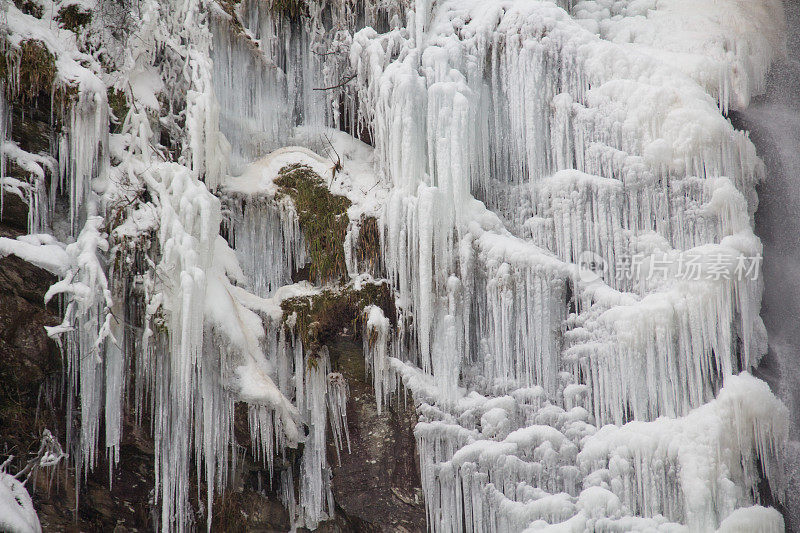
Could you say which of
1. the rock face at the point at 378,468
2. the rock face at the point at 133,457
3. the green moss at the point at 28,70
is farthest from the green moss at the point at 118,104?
the rock face at the point at 378,468

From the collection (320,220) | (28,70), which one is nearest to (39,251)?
(28,70)

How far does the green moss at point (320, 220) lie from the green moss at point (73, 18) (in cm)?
213

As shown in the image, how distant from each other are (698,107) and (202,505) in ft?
18.8

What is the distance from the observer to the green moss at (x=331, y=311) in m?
6.25

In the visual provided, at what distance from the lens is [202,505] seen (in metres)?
6.30

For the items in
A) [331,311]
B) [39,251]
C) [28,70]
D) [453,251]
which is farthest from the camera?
[331,311]

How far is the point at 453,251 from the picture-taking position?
6.18 meters

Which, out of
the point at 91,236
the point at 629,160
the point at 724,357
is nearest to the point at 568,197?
the point at 629,160

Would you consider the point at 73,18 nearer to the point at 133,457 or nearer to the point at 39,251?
the point at 39,251

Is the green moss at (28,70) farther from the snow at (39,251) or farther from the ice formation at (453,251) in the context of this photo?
the snow at (39,251)

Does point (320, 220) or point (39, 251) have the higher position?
point (320, 220)

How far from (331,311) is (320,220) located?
903 millimetres

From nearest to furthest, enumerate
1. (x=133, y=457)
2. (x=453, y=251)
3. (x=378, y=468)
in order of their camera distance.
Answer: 1. (x=133, y=457)
2. (x=453, y=251)
3. (x=378, y=468)

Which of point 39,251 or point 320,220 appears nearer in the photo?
point 39,251
